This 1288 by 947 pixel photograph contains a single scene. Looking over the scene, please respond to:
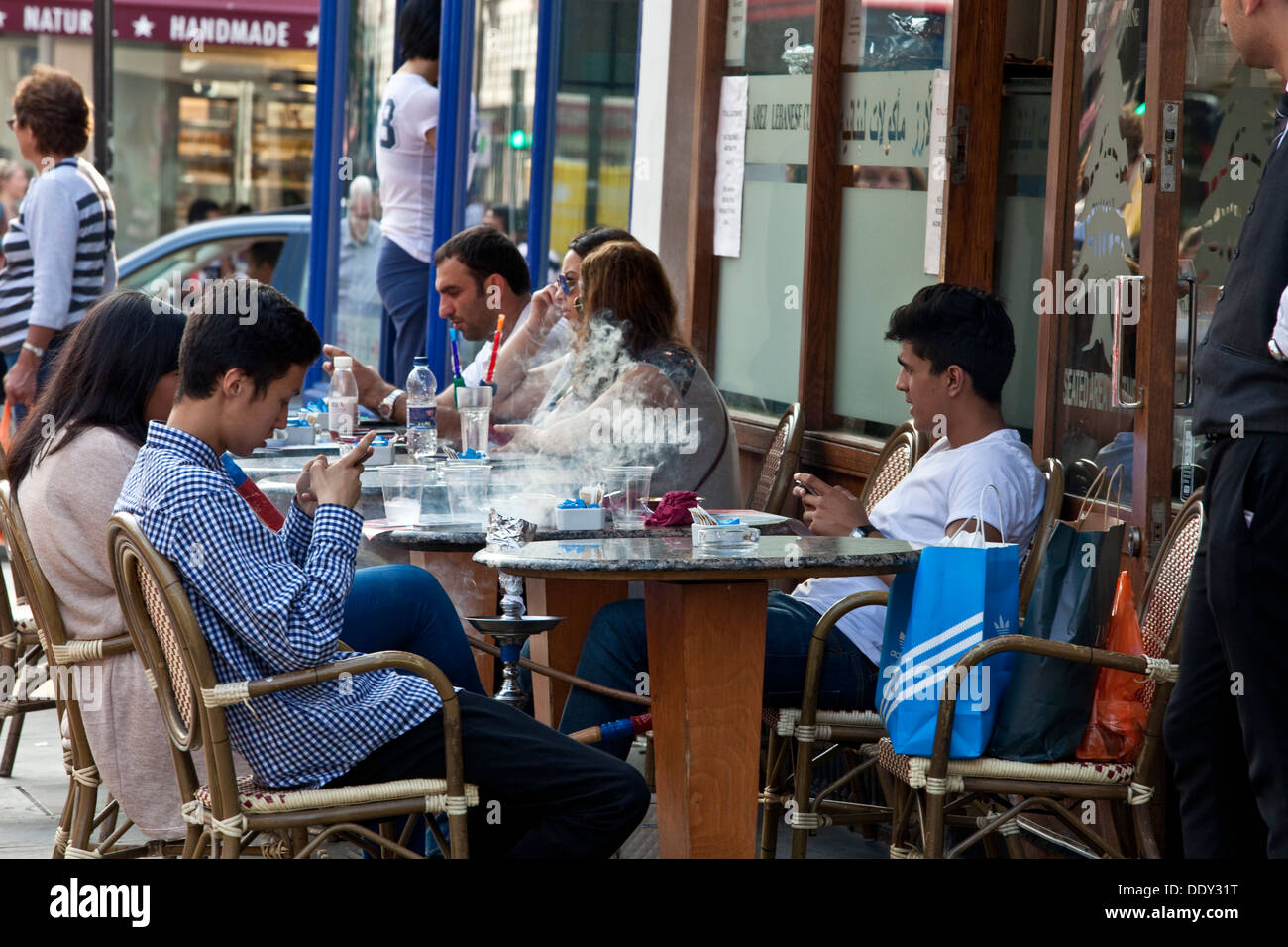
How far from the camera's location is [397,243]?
8992 mm

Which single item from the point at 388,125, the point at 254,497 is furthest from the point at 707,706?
the point at 388,125

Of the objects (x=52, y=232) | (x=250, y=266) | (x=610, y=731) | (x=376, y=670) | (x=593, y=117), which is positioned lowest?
(x=610, y=731)

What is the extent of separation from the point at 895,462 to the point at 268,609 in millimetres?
2294

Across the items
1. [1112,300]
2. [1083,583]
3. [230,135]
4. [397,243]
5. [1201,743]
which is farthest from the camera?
[230,135]

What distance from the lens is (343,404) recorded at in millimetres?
5695

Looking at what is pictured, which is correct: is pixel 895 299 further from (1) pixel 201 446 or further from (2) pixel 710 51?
(1) pixel 201 446

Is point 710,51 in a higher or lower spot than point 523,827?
higher

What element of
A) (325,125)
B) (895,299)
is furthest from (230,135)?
(895,299)

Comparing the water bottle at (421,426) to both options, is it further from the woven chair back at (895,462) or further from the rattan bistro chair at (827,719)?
the rattan bistro chair at (827,719)

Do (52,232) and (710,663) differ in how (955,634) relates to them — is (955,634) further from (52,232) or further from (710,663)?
(52,232)

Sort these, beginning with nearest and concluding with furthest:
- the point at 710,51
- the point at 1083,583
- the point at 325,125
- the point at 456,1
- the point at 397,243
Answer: the point at 1083,583 < the point at 710,51 < the point at 456,1 < the point at 397,243 < the point at 325,125

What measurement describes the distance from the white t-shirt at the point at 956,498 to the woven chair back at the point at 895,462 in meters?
0.57

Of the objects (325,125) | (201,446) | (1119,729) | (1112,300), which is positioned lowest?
(1119,729)
